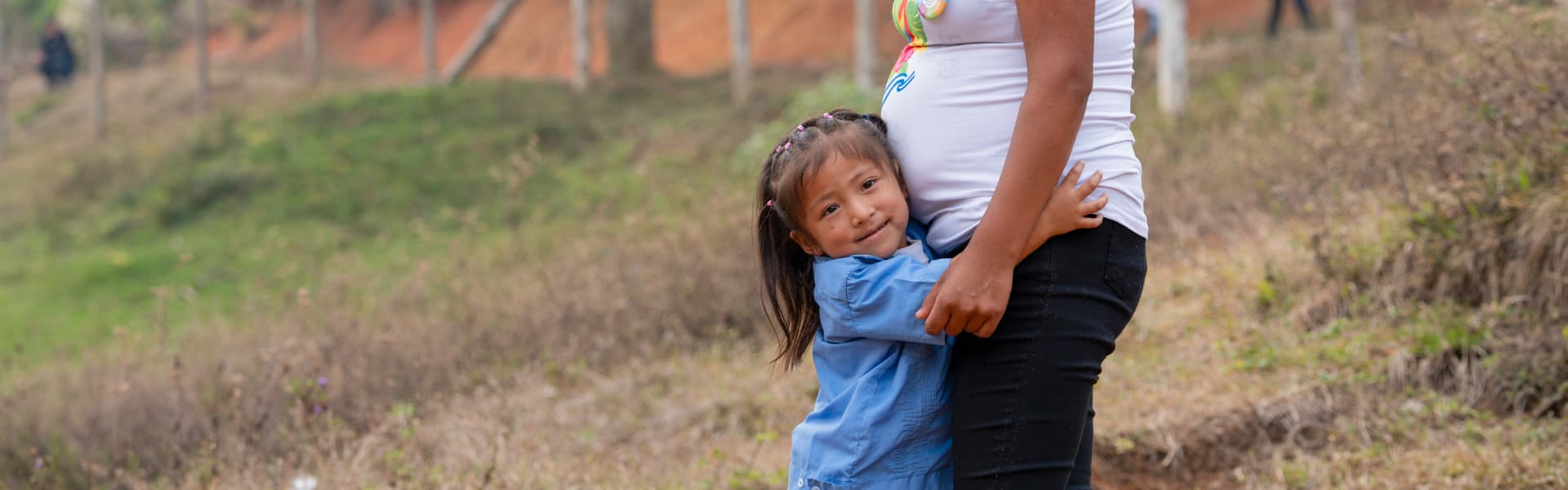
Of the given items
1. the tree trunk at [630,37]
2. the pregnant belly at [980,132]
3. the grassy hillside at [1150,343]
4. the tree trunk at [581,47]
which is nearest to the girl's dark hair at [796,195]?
the pregnant belly at [980,132]

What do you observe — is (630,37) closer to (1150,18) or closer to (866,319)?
(1150,18)

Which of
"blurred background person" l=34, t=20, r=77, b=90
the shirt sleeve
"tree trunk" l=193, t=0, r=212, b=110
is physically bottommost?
"blurred background person" l=34, t=20, r=77, b=90

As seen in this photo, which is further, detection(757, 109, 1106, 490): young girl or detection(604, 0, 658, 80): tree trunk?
detection(604, 0, 658, 80): tree trunk

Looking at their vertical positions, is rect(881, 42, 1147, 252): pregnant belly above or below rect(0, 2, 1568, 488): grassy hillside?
above

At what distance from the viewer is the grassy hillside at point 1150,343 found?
3.82 m

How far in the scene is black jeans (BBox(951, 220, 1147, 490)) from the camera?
5.96 feet

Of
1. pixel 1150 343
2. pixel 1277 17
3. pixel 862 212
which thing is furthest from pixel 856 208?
pixel 1277 17

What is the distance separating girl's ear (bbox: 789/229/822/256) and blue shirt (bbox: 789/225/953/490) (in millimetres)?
84

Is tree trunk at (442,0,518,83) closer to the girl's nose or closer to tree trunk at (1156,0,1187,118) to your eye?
tree trunk at (1156,0,1187,118)

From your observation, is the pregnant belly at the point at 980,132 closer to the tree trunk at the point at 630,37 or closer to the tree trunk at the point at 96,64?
the tree trunk at the point at 630,37

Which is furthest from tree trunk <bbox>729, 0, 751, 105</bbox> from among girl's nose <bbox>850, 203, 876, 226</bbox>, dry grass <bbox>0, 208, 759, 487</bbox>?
girl's nose <bbox>850, 203, 876, 226</bbox>

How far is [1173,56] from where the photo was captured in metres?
9.47

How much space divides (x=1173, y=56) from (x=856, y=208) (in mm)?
8088

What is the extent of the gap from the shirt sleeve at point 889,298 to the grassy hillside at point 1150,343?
6.33ft
